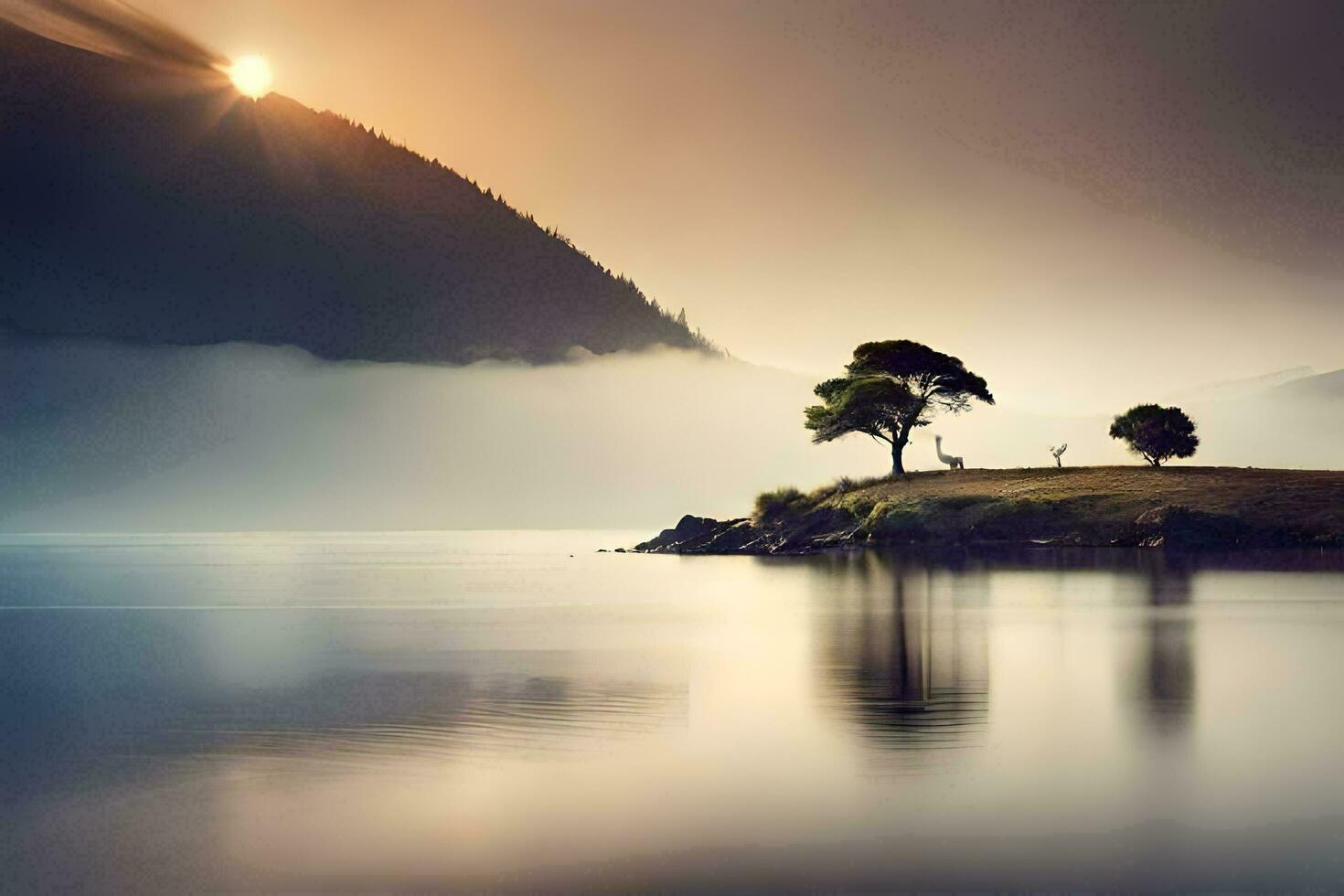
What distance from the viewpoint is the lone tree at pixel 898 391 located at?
329ft

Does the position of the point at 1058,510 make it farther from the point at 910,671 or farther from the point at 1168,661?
the point at 910,671

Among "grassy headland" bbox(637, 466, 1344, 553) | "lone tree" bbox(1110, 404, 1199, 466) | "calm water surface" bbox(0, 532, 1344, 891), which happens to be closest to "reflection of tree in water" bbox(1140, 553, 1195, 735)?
"calm water surface" bbox(0, 532, 1344, 891)

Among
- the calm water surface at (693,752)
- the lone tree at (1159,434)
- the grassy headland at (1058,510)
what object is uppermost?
the lone tree at (1159,434)

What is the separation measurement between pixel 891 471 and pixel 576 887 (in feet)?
306

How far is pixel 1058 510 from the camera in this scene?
85.4 metres

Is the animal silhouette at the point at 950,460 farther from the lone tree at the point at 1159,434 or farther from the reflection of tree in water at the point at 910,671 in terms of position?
the reflection of tree in water at the point at 910,671

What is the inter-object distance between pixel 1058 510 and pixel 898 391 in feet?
58.5

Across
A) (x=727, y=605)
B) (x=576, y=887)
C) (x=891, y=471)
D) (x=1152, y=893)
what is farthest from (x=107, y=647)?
(x=891, y=471)

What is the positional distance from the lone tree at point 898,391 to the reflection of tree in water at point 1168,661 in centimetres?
5061

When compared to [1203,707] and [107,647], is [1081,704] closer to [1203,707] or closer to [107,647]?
[1203,707]

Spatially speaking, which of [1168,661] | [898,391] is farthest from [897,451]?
[1168,661]

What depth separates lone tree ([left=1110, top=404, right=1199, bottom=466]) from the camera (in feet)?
316

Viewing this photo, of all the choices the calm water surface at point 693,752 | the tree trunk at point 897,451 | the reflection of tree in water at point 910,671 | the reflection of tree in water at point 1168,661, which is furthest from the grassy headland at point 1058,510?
the calm water surface at point 693,752

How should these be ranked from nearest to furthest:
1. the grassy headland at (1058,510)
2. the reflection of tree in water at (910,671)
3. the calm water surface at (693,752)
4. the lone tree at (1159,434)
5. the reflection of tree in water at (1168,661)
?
the calm water surface at (693,752) → the reflection of tree in water at (910,671) → the reflection of tree in water at (1168,661) → the grassy headland at (1058,510) → the lone tree at (1159,434)
